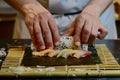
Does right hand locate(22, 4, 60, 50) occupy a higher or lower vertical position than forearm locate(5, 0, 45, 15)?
lower

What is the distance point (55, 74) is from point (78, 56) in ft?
0.50

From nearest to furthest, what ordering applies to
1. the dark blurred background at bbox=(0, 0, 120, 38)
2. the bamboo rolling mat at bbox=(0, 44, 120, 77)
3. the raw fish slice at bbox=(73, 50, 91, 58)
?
the bamboo rolling mat at bbox=(0, 44, 120, 77) < the raw fish slice at bbox=(73, 50, 91, 58) < the dark blurred background at bbox=(0, 0, 120, 38)

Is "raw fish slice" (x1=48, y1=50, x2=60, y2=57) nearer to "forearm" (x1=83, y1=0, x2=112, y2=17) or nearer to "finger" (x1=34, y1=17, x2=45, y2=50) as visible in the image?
"finger" (x1=34, y1=17, x2=45, y2=50)

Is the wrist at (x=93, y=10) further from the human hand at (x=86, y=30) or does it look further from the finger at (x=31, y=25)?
the finger at (x=31, y=25)

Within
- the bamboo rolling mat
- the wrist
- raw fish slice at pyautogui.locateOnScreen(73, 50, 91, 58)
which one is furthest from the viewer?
the wrist

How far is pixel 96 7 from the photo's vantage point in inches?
39.2

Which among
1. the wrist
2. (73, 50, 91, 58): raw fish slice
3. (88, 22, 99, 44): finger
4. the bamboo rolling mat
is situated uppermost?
the wrist

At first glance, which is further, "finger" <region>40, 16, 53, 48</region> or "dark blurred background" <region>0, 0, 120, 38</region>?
"dark blurred background" <region>0, 0, 120, 38</region>

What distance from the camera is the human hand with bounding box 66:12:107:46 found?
2.88ft

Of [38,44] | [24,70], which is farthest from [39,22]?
[24,70]

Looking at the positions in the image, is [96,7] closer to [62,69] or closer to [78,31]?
[78,31]

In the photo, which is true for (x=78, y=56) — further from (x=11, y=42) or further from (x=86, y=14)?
(x=11, y=42)

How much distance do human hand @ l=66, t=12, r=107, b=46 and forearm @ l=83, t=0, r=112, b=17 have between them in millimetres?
52

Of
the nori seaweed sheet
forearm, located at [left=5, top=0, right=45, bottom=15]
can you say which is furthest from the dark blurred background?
the nori seaweed sheet
